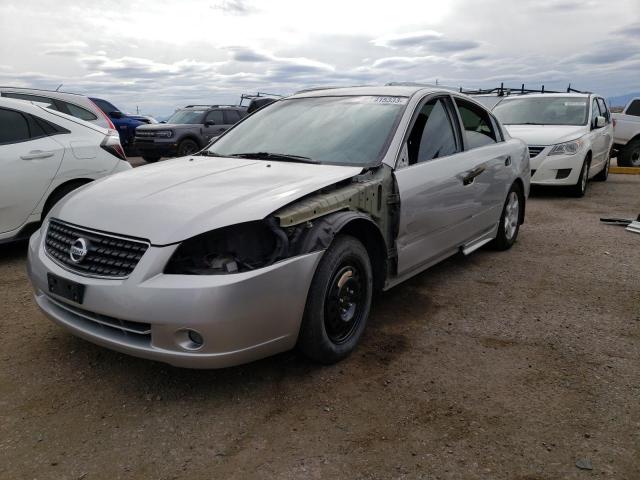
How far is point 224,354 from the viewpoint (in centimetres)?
260

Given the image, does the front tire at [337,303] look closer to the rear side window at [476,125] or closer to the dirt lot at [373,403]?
the dirt lot at [373,403]

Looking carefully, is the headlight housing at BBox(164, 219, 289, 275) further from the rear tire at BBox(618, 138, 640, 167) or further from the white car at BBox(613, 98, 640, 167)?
the rear tire at BBox(618, 138, 640, 167)

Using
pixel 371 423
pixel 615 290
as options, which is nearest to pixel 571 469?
pixel 371 423

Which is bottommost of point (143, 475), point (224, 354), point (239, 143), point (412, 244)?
point (143, 475)

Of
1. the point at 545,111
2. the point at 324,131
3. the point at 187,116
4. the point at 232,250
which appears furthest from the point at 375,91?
the point at 187,116

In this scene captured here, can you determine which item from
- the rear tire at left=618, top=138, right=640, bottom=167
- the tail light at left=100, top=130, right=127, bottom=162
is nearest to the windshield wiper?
the tail light at left=100, top=130, right=127, bottom=162

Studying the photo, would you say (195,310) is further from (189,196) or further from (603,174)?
(603,174)

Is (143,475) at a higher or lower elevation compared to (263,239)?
lower

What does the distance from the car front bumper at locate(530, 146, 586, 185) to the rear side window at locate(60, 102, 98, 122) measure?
22.1 feet

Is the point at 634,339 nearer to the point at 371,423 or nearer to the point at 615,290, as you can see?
the point at 615,290

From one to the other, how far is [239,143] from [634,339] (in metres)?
3.05

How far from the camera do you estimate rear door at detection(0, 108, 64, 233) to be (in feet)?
16.0

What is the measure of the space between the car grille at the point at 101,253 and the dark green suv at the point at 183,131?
11.7 m

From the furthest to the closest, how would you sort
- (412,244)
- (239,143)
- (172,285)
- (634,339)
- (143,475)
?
(239,143) → (412,244) → (634,339) → (172,285) → (143,475)
